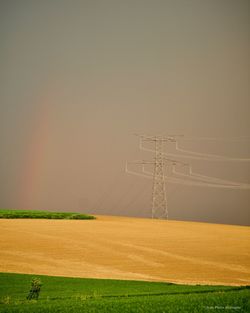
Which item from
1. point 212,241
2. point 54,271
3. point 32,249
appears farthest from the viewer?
point 212,241

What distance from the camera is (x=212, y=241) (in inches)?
1369

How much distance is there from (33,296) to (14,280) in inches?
132

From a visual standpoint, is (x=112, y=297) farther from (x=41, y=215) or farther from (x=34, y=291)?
(x=41, y=215)

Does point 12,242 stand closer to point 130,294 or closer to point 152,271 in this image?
point 152,271

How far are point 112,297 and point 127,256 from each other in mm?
12020

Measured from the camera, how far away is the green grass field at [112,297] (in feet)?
Result: 35.8

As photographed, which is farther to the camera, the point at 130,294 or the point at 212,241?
the point at 212,241

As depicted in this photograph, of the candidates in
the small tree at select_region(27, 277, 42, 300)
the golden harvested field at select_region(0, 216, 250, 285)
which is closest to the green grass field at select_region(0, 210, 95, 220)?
the golden harvested field at select_region(0, 216, 250, 285)

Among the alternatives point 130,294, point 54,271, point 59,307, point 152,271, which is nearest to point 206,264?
point 152,271

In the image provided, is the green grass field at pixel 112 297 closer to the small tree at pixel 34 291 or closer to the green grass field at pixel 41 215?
the small tree at pixel 34 291

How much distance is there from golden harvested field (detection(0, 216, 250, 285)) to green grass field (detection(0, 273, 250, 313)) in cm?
258

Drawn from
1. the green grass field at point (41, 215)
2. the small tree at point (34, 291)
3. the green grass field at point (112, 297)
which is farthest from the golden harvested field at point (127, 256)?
the green grass field at point (41, 215)

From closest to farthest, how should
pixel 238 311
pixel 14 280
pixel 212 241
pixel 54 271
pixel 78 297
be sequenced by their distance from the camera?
pixel 238 311, pixel 78 297, pixel 14 280, pixel 54 271, pixel 212 241

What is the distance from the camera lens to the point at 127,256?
25.3 metres
